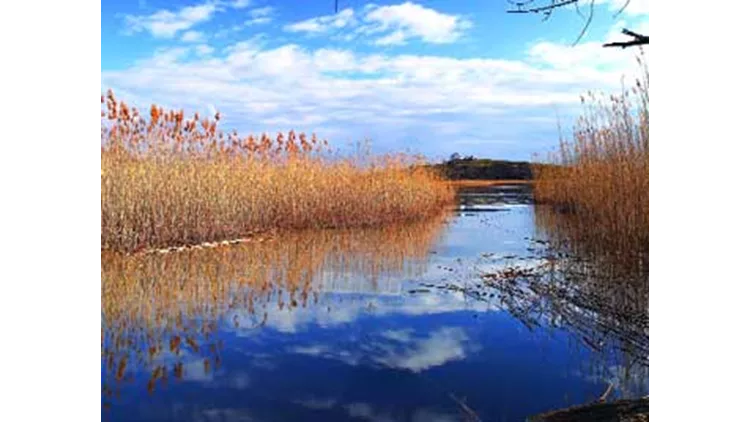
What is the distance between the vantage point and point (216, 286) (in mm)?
3633

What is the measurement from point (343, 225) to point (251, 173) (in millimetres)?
1197

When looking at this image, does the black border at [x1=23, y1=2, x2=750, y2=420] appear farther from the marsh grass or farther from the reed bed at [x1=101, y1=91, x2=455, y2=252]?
the reed bed at [x1=101, y1=91, x2=455, y2=252]

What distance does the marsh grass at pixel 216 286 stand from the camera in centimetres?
256

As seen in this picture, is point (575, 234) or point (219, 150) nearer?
point (575, 234)
